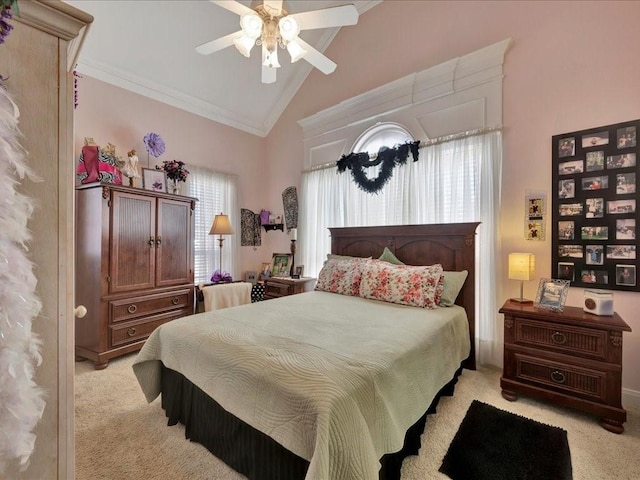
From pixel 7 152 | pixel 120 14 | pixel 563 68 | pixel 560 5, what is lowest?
pixel 7 152

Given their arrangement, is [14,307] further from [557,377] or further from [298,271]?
[298,271]

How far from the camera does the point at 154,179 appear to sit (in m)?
3.47

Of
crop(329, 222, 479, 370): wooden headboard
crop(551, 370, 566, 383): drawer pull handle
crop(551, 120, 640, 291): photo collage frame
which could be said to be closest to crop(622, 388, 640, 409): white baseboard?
crop(551, 370, 566, 383): drawer pull handle

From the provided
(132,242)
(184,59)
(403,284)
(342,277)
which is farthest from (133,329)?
(184,59)

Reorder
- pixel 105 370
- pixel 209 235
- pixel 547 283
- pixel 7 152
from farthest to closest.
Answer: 1. pixel 209 235
2. pixel 105 370
3. pixel 547 283
4. pixel 7 152

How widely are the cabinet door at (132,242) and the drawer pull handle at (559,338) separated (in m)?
3.64

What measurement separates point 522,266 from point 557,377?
0.81 meters

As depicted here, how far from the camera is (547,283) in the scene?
7.50 feet

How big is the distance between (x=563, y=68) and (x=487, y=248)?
161cm

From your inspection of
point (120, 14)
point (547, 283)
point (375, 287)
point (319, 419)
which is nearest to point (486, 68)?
point (547, 283)

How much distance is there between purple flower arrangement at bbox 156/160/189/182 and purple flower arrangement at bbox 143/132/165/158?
157mm

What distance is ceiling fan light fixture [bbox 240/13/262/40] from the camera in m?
1.92

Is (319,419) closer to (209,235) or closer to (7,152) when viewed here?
(7,152)

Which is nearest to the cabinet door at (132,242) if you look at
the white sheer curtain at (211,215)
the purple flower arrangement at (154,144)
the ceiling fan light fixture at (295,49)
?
the purple flower arrangement at (154,144)
